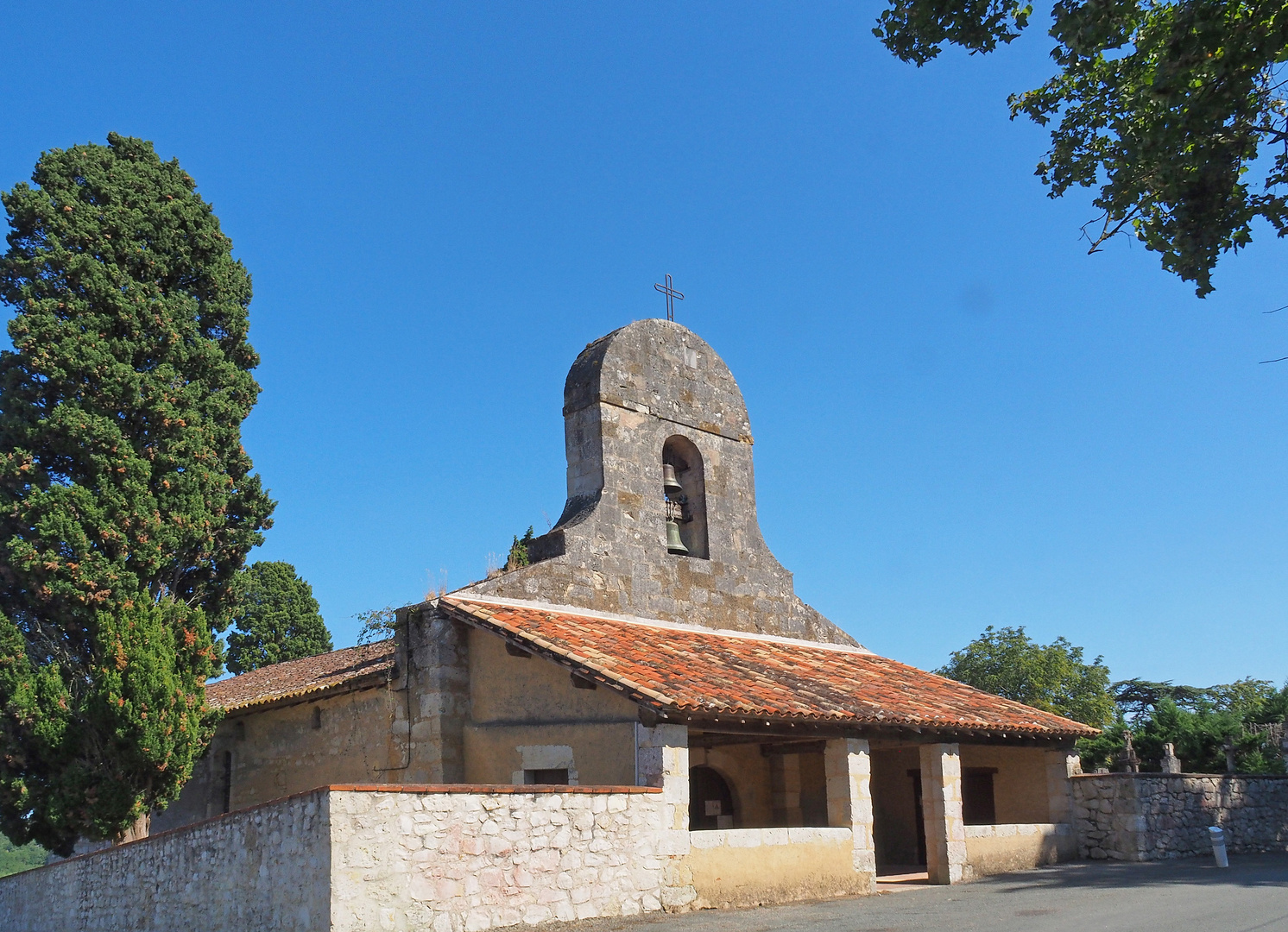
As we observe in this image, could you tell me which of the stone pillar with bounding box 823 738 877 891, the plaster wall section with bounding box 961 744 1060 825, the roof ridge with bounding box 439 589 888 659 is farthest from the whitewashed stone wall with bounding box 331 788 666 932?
the plaster wall section with bounding box 961 744 1060 825

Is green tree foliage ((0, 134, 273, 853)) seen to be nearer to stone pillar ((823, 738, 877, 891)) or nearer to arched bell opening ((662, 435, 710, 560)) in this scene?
arched bell opening ((662, 435, 710, 560))

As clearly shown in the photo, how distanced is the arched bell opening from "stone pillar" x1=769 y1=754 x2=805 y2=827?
3.10 m

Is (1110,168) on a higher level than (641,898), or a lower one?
higher

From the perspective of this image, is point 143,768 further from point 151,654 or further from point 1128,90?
point 1128,90

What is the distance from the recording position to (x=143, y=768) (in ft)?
41.7

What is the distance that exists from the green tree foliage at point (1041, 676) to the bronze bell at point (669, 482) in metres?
24.0

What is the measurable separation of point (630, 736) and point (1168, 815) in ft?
32.1

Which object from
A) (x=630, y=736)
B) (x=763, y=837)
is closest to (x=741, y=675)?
(x=763, y=837)

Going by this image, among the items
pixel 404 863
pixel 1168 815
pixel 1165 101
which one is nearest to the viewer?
pixel 1165 101

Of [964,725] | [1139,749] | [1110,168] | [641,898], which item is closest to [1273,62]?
[1110,168]

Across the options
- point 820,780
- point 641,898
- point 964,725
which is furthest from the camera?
point 820,780

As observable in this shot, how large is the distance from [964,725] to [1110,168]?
8399 mm

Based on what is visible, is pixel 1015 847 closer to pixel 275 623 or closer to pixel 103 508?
pixel 103 508

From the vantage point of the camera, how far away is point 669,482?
1595cm
